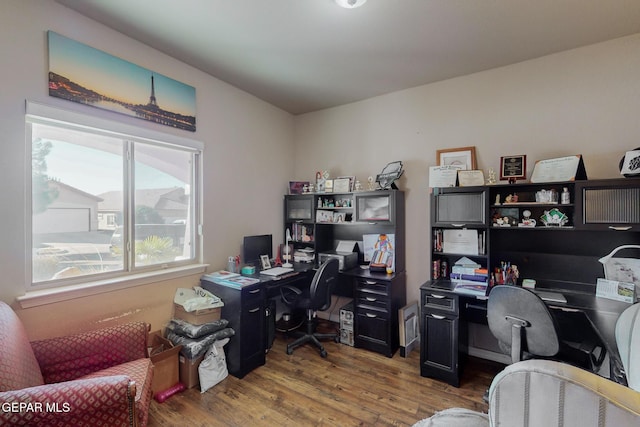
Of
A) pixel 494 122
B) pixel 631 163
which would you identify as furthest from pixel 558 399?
pixel 494 122

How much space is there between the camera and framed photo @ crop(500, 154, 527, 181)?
2.61m

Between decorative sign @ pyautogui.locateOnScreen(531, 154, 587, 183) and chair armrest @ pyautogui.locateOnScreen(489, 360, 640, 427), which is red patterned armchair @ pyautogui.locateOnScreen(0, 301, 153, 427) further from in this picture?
decorative sign @ pyautogui.locateOnScreen(531, 154, 587, 183)

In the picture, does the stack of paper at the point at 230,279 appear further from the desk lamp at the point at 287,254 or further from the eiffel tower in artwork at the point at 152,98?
the eiffel tower in artwork at the point at 152,98

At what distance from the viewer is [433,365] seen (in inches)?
99.6

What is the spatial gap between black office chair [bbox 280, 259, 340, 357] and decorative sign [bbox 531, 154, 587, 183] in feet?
6.61

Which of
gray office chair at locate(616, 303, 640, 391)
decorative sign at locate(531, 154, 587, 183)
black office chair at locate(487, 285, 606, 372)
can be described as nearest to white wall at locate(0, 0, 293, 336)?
black office chair at locate(487, 285, 606, 372)

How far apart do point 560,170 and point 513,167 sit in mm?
356

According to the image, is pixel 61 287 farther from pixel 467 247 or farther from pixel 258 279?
pixel 467 247

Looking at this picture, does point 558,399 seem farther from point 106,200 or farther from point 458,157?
point 106,200

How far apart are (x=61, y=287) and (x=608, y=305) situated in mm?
3897

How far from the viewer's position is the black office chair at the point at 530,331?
183cm

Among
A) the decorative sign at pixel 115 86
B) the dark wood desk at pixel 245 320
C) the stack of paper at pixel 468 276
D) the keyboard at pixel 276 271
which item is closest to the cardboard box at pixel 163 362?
the dark wood desk at pixel 245 320

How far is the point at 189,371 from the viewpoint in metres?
2.37

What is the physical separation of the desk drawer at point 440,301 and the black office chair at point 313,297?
958 mm
